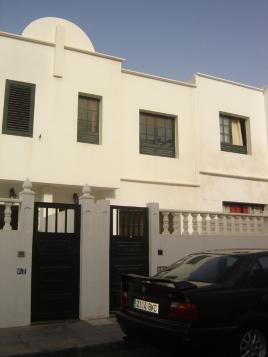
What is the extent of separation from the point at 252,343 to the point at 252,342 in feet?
0.04

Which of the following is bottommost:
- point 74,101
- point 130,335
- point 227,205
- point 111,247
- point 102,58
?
point 130,335

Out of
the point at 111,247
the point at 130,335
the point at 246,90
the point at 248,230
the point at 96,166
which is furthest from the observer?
the point at 246,90

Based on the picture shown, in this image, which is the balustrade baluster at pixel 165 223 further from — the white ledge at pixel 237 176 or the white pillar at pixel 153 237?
the white ledge at pixel 237 176

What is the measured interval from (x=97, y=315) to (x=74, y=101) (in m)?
6.82

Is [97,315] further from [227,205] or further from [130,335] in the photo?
[227,205]

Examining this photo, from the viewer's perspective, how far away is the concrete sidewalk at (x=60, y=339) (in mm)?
6445

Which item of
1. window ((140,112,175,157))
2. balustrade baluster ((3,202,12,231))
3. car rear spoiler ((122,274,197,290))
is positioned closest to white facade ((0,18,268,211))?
window ((140,112,175,157))

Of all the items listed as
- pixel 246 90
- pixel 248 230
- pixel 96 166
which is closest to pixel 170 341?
pixel 248 230

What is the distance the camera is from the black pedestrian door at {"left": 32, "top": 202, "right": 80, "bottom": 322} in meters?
8.43

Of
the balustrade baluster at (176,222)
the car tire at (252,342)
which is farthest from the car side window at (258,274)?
the balustrade baluster at (176,222)

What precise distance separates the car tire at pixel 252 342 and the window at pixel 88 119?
8.99 metres

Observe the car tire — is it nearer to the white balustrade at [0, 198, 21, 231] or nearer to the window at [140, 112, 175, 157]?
the white balustrade at [0, 198, 21, 231]

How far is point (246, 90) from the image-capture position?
16812 millimetres

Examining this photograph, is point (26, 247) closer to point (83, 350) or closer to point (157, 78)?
point (83, 350)
